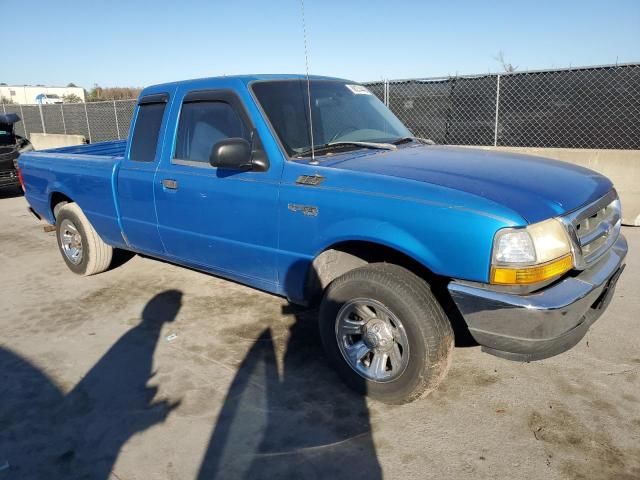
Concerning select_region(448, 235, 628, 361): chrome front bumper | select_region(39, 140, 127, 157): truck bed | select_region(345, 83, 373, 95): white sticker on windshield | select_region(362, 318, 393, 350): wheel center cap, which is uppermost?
select_region(345, 83, 373, 95): white sticker on windshield

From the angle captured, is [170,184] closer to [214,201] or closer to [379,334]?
[214,201]

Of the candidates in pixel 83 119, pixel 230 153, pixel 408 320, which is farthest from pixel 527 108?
pixel 83 119

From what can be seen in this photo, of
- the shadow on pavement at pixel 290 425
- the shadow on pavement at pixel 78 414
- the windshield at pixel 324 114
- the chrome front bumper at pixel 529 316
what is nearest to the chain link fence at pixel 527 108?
the windshield at pixel 324 114

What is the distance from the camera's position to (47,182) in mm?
5680

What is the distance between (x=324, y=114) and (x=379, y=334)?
5.92 ft

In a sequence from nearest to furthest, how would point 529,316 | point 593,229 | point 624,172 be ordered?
point 529,316 → point 593,229 → point 624,172

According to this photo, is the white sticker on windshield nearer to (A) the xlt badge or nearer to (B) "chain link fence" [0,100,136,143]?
(A) the xlt badge

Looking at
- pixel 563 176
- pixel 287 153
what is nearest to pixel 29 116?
pixel 287 153

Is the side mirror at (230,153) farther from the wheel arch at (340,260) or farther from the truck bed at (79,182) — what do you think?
the truck bed at (79,182)

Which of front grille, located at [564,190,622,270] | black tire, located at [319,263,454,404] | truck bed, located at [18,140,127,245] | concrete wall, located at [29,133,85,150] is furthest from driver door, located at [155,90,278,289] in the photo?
concrete wall, located at [29,133,85,150]

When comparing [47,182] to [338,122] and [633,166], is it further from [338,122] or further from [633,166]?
[633,166]

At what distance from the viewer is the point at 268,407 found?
308 centimetres

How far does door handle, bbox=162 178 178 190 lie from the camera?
4.03 m

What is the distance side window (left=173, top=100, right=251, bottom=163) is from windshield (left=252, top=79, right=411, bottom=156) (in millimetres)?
274
